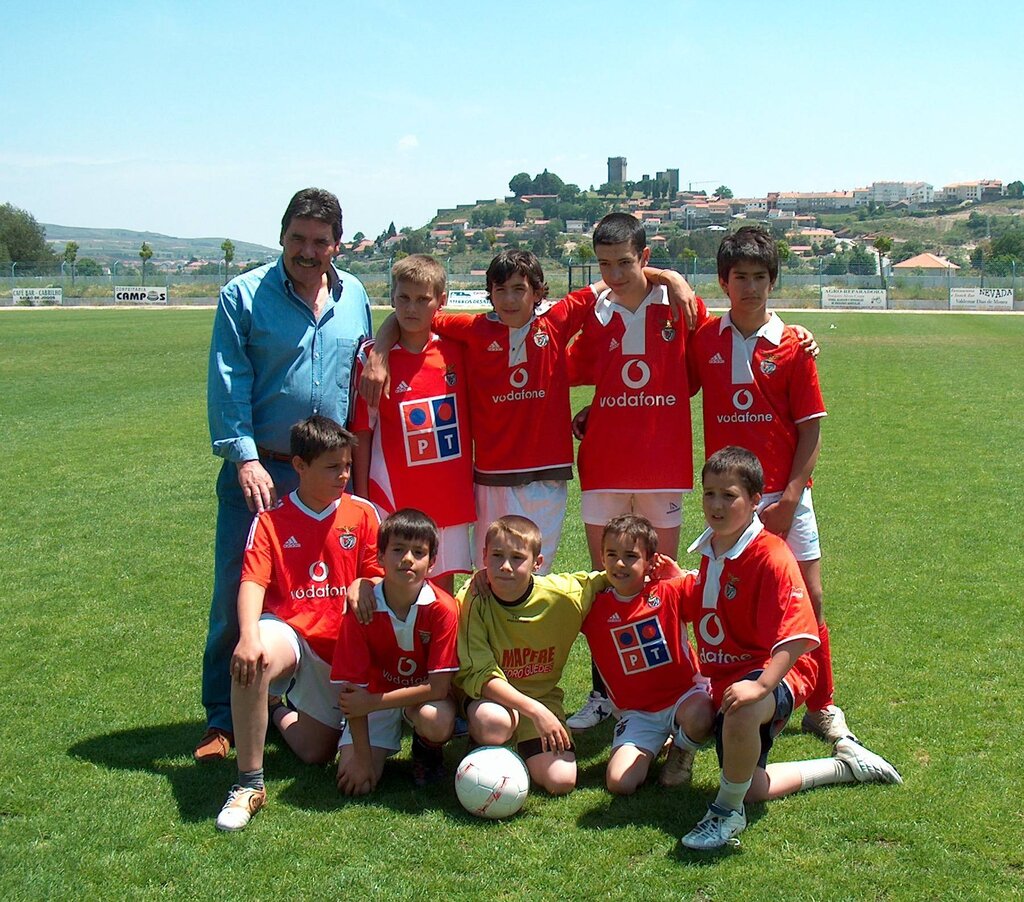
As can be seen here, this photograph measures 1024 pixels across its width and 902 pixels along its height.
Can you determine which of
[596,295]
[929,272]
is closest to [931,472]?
[596,295]

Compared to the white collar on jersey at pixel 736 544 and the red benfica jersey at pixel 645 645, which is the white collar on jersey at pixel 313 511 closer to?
the red benfica jersey at pixel 645 645

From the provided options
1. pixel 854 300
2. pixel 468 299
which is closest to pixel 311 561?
pixel 468 299

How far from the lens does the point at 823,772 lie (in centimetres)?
398

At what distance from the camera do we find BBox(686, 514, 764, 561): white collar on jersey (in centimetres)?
394

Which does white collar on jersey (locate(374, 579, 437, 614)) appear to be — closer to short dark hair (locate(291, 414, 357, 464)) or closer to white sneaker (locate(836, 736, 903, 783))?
short dark hair (locate(291, 414, 357, 464))

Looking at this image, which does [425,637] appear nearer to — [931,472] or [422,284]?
[422,284]

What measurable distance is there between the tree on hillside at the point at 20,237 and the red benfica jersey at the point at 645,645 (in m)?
92.8

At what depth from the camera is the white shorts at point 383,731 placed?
421cm

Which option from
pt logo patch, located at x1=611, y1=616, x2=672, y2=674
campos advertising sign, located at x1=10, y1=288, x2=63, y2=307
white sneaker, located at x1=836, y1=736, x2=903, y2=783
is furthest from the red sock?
campos advertising sign, located at x1=10, y1=288, x2=63, y2=307

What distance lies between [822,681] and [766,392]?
1.24 meters

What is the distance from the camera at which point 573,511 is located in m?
8.86

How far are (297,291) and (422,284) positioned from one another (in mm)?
547

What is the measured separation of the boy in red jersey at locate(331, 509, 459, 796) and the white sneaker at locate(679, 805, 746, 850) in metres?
1.03

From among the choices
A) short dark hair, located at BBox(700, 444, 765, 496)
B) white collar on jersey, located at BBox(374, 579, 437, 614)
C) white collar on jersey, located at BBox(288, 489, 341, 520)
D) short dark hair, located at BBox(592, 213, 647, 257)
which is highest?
short dark hair, located at BBox(592, 213, 647, 257)
